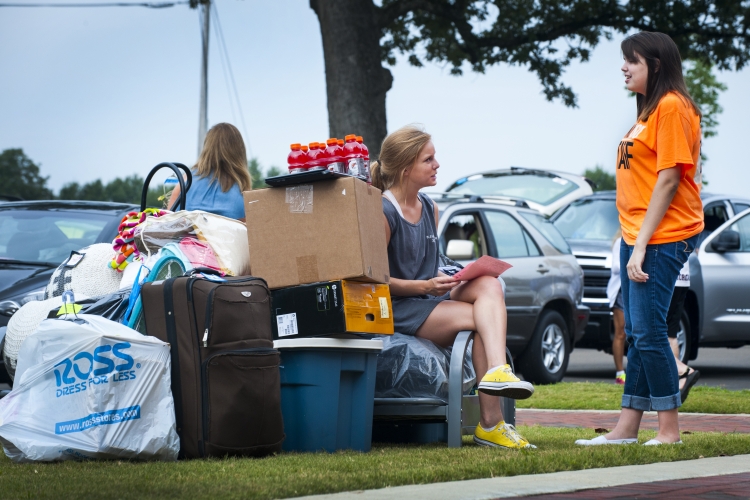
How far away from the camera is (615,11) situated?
1741cm

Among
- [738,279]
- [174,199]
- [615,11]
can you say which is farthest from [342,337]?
[615,11]

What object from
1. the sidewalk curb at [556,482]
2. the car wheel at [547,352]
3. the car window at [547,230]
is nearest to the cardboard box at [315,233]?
the sidewalk curb at [556,482]

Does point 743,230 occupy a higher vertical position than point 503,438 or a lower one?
higher

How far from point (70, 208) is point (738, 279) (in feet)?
23.3

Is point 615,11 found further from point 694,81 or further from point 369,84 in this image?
point 694,81

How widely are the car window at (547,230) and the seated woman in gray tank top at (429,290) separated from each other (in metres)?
5.45

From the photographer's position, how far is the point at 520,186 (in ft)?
50.7

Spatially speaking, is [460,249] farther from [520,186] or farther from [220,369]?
[520,186]

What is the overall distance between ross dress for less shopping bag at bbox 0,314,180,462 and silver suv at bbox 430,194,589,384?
5720 mm

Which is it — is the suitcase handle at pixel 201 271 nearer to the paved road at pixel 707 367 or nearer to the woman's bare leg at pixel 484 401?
the woman's bare leg at pixel 484 401

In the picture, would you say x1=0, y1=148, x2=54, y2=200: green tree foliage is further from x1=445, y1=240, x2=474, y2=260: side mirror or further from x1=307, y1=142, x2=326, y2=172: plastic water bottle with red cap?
x1=307, y1=142, x2=326, y2=172: plastic water bottle with red cap

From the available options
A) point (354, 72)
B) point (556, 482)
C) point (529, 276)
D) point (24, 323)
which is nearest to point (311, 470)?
point (556, 482)

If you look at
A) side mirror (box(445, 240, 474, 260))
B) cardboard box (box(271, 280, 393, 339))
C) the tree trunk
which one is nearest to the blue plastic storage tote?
cardboard box (box(271, 280, 393, 339))

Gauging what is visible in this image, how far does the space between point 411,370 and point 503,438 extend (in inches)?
21.8
